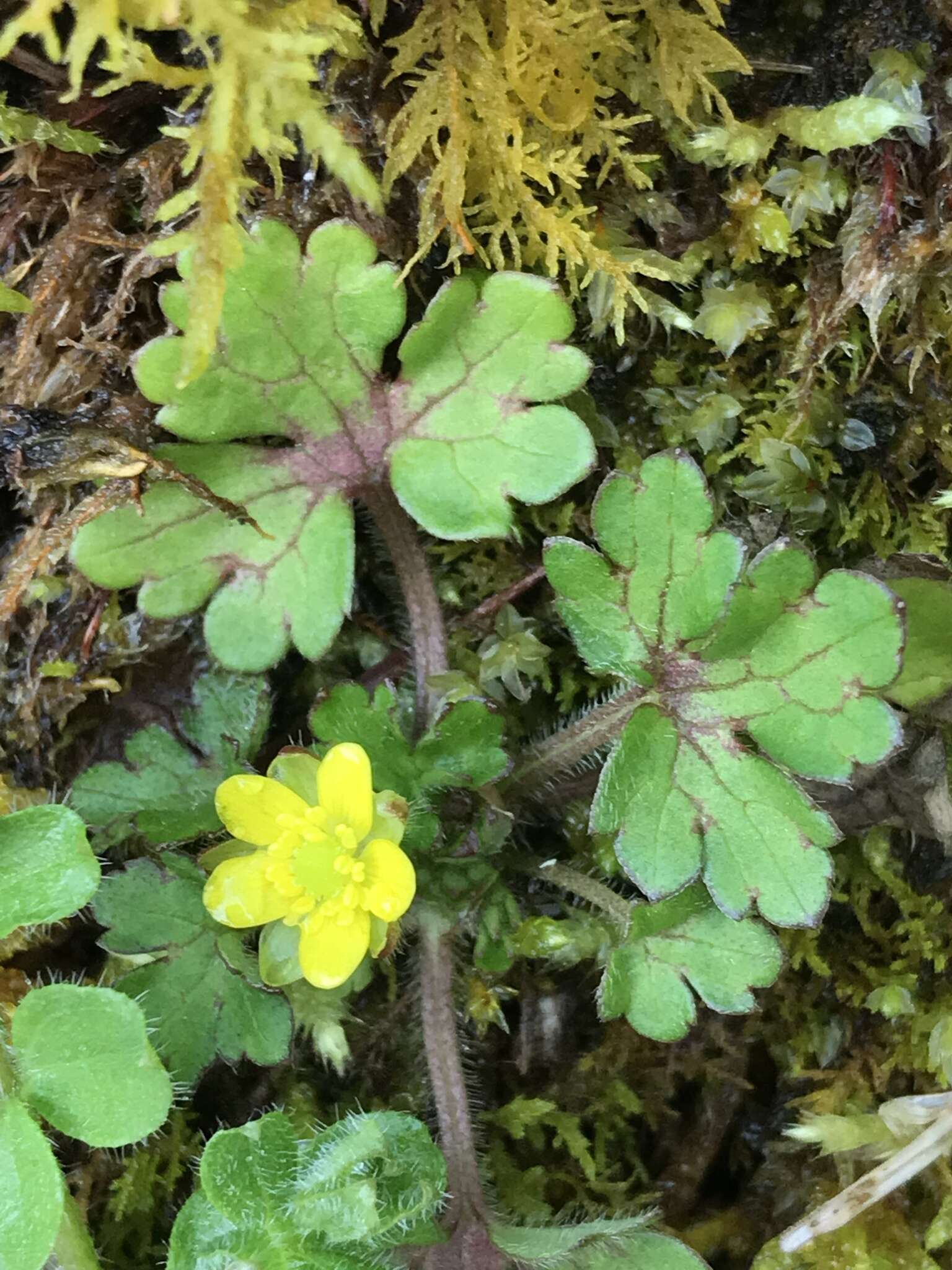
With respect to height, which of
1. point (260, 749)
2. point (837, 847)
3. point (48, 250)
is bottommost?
point (837, 847)

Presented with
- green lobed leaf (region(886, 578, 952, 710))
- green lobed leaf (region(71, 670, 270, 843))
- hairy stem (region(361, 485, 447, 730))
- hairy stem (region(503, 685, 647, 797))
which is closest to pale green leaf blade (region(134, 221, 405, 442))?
hairy stem (region(361, 485, 447, 730))

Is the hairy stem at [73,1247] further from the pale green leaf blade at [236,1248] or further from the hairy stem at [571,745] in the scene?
the hairy stem at [571,745]

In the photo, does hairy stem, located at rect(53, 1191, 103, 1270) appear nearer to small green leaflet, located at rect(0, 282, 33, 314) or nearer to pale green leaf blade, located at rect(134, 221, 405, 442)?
pale green leaf blade, located at rect(134, 221, 405, 442)

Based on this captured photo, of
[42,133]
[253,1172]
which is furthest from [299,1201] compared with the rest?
[42,133]

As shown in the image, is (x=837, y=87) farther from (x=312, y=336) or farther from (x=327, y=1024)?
(x=327, y=1024)

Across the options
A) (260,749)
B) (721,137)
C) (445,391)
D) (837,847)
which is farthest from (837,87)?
(260,749)

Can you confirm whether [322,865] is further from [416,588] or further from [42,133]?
[42,133]

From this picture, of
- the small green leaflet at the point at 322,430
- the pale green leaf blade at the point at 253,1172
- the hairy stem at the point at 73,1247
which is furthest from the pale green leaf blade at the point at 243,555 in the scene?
the hairy stem at the point at 73,1247
